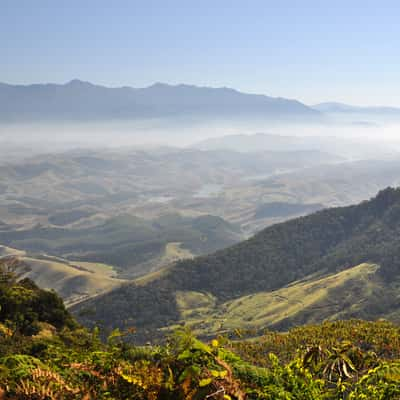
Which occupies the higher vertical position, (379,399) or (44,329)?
(379,399)

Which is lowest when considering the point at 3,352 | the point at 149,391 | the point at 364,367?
the point at 3,352

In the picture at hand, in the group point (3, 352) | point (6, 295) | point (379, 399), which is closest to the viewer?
point (379, 399)

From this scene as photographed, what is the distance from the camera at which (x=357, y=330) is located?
3444 cm

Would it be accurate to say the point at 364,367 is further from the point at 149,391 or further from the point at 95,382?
the point at 95,382

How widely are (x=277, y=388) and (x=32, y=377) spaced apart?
7360 millimetres

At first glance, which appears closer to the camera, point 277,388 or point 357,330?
point 277,388

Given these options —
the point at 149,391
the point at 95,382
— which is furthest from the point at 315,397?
the point at 95,382

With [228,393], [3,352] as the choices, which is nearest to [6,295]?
[3,352]

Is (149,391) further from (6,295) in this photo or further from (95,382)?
(6,295)

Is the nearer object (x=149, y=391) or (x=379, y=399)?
(x=149, y=391)

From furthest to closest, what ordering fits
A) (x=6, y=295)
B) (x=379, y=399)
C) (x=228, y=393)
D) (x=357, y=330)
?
(x=6, y=295), (x=357, y=330), (x=379, y=399), (x=228, y=393)

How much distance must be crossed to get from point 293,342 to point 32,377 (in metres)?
29.0

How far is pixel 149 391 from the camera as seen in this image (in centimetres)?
1301

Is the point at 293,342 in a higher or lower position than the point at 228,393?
lower
